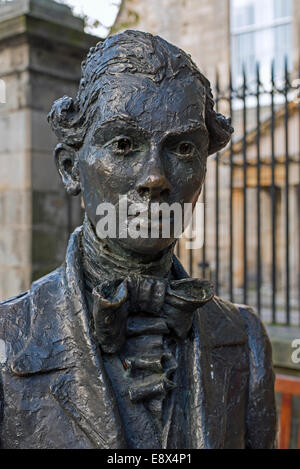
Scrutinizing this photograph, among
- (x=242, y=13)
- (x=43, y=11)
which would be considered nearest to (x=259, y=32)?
(x=242, y=13)

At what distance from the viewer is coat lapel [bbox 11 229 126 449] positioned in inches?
55.4

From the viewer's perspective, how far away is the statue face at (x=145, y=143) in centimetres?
141

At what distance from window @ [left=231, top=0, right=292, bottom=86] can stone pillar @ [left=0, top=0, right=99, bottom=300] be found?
38.1 feet

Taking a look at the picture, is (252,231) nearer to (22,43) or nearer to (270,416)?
(22,43)

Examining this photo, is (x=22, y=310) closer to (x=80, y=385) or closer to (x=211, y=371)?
(x=80, y=385)

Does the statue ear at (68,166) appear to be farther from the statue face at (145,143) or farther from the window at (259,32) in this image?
the window at (259,32)

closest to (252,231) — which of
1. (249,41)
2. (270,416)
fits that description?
(249,41)

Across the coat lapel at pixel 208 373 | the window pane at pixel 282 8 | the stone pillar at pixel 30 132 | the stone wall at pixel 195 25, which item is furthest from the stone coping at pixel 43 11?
the window pane at pixel 282 8

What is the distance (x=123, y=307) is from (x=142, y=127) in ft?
1.60

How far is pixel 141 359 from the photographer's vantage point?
149 centimetres

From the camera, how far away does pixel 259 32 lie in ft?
51.1

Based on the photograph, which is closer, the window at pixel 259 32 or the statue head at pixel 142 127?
the statue head at pixel 142 127

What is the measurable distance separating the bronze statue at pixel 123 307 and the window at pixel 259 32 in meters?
14.2
